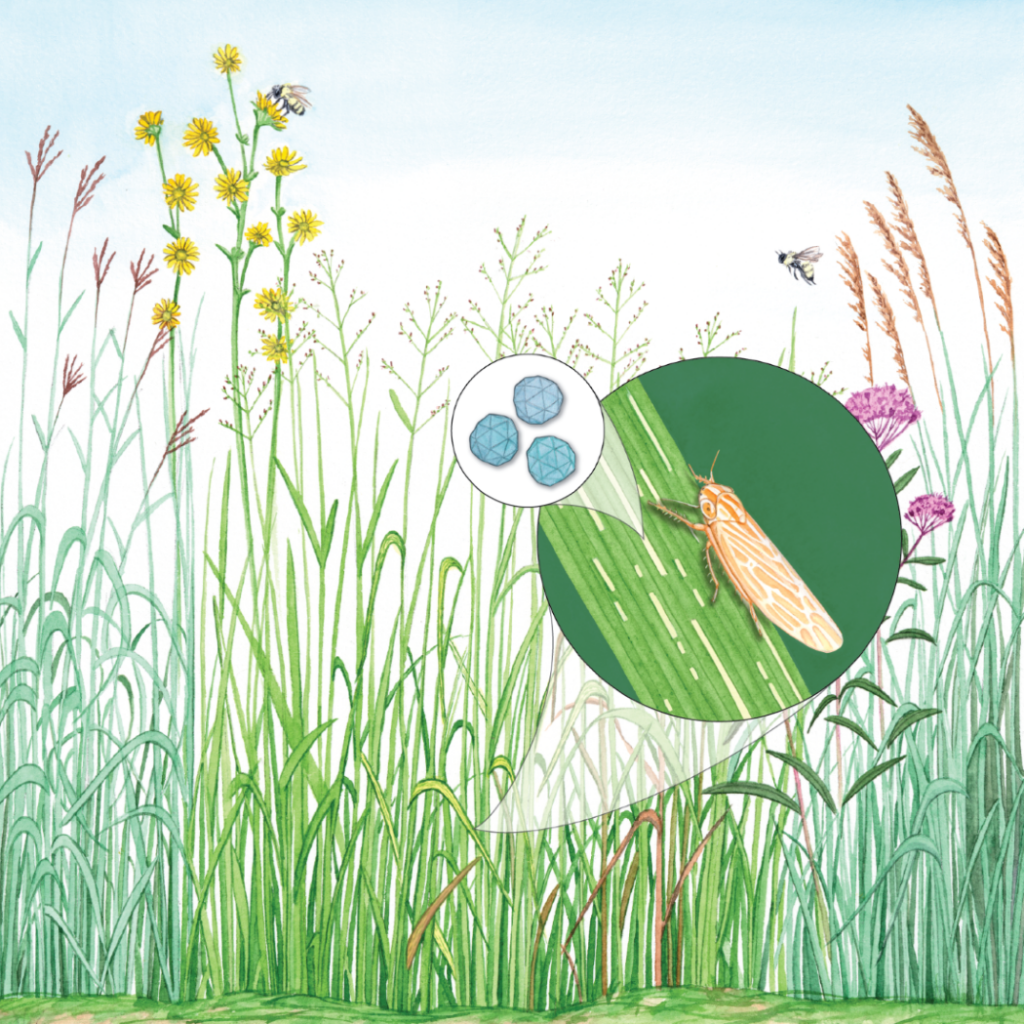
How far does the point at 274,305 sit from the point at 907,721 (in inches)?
79.4

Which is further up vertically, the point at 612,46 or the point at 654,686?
the point at 612,46

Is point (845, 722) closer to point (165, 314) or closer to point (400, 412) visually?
point (400, 412)

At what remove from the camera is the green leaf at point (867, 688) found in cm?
198

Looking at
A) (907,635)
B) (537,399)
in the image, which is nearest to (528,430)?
(537,399)

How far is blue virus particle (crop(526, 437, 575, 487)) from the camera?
1.97m

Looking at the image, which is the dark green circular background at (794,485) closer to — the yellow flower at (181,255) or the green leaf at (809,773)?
the green leaf at (809,773)

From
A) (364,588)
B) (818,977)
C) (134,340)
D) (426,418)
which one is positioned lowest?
(818,977)

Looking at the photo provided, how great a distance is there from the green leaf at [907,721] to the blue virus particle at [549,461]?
1.09m

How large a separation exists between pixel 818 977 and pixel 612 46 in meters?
2.56

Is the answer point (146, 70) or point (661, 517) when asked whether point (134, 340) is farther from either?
point (661, 517)

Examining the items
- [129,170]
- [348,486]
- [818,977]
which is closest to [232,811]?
[348,486]

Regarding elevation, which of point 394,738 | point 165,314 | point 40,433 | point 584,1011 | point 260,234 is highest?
point 260,234

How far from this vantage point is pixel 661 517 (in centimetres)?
198

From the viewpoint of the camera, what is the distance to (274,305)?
6.68 feet
